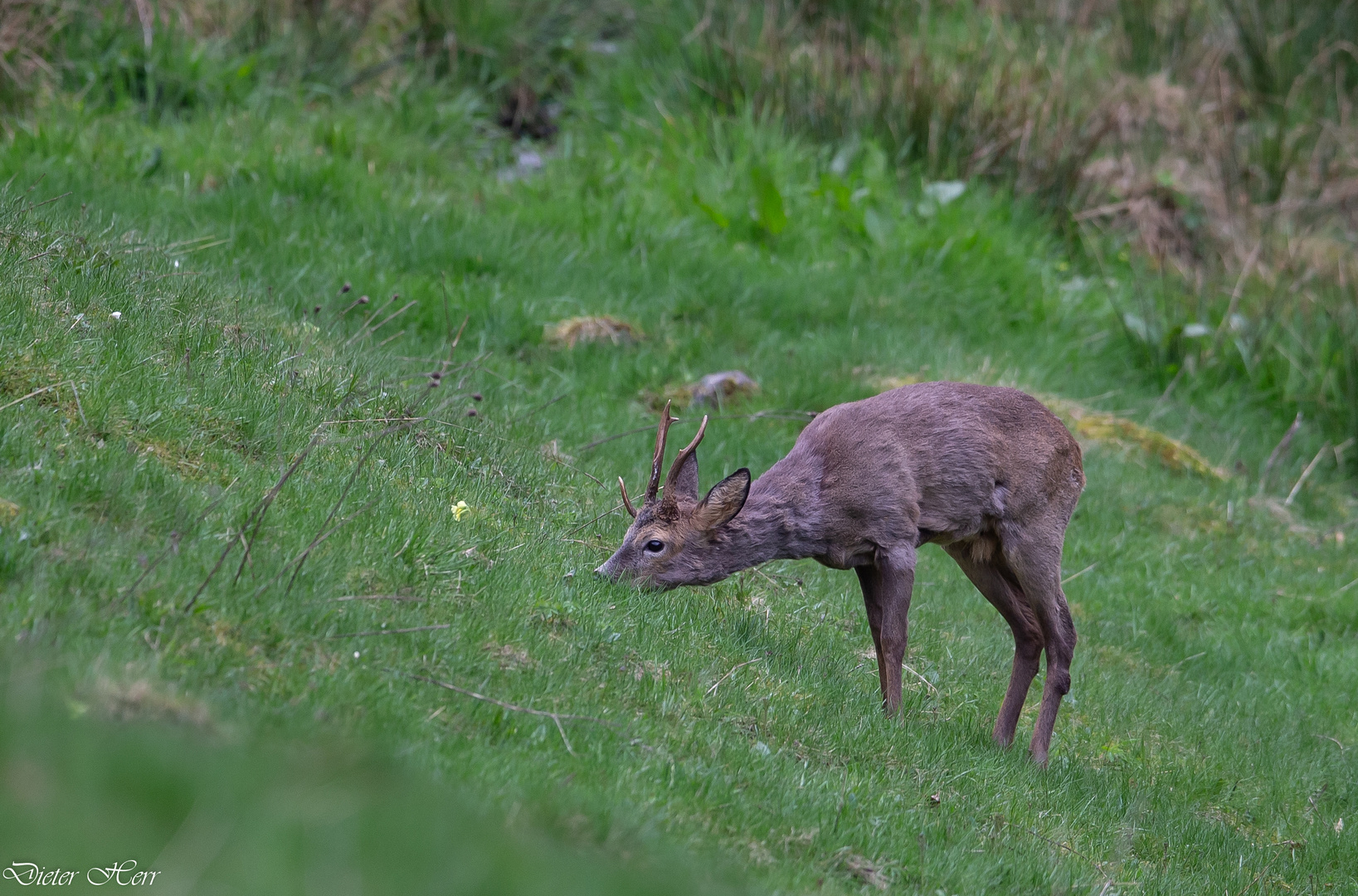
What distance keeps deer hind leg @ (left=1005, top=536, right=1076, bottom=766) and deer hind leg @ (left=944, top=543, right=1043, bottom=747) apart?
0.36 feet

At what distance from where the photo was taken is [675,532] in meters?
6.56

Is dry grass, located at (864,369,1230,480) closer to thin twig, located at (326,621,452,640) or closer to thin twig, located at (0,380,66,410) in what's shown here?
thin twig, located at (326,621,452,640)

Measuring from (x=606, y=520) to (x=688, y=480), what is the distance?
774mm

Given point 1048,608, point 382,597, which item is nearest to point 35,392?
point 382,597

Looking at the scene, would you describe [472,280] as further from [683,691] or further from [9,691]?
[9,691]

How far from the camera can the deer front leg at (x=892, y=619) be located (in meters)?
6.43

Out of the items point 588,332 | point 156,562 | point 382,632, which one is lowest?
→ point 588,332

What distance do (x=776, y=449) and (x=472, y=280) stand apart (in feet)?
9.98

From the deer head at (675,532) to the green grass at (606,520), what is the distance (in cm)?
21

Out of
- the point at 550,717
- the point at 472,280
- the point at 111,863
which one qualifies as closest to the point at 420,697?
the point at 550,717

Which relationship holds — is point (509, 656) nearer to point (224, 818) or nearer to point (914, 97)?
point (224, 818)

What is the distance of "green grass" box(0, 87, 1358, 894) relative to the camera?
175 inches

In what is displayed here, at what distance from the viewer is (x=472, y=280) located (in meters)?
11.2

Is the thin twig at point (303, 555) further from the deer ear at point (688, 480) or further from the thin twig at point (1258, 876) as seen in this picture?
the thin twig at point (1258, 876)
